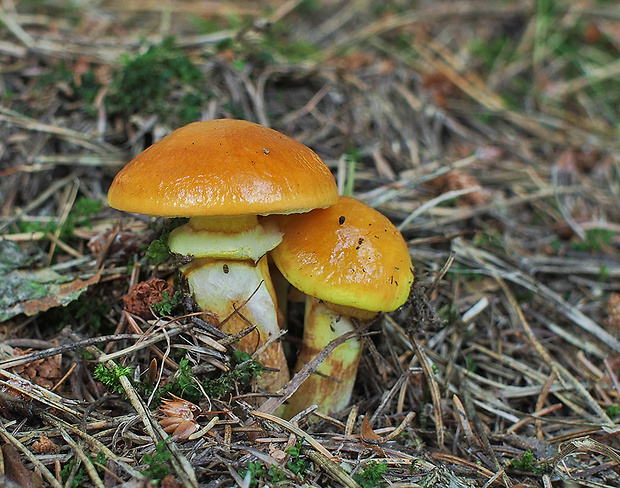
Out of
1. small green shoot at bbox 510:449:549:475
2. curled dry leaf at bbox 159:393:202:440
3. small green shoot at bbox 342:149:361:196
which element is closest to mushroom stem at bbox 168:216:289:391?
curled dry leaf at bbox 159:393:202:440

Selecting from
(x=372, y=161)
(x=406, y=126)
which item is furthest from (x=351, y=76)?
(x=372, y=161)

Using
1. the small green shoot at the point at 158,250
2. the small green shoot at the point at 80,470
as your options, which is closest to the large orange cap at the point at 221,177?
the small green shoot at the point at 158,250

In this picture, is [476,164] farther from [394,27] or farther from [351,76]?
[394,27]

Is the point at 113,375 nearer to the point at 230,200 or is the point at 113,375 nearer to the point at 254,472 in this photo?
the point at 254,472

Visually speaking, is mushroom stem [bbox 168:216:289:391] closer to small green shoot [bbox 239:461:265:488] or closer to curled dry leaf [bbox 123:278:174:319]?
curled dry leaf [bbox 123:278:174:319]

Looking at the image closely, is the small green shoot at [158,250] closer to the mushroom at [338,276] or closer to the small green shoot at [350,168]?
the mushroom at [338,276]

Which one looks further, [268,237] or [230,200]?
[268,237]

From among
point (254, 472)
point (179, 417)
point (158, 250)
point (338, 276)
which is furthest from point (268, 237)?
point (254, 472)
